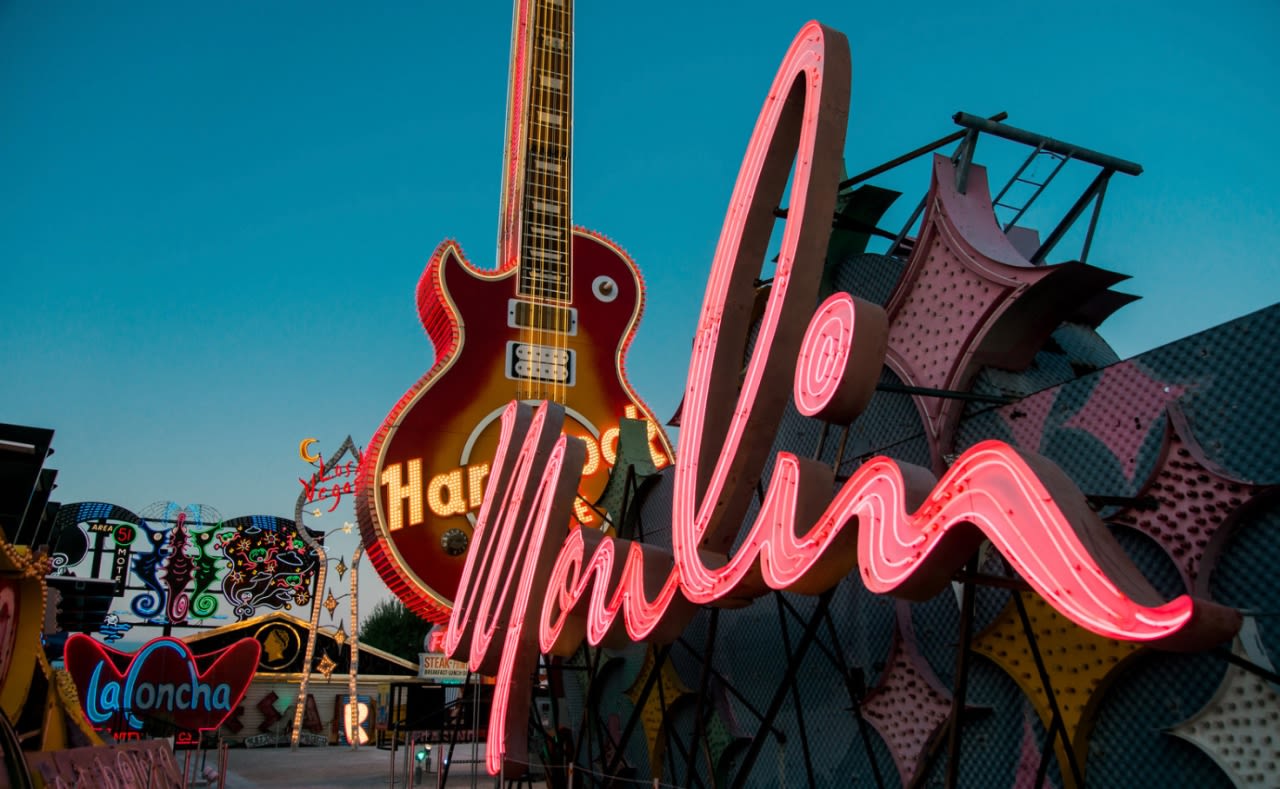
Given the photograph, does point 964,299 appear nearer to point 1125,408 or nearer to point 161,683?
point 1125,408

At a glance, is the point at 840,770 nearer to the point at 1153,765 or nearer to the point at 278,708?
the point at 1153,765

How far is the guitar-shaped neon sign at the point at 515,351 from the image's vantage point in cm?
1809

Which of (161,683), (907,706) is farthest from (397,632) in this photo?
(907,706)

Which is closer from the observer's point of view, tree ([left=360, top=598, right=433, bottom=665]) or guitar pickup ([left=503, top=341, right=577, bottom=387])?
guitar pickup ([left=503, top=341, right=577, bottom=387])

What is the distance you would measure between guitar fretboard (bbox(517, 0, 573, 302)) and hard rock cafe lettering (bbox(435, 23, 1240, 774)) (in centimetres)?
831

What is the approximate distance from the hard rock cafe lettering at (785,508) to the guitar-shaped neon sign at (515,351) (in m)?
5.79

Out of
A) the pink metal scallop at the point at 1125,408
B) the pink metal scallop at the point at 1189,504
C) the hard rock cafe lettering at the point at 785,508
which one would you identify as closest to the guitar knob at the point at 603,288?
the hard rock cafe lettering at the point at 785,508

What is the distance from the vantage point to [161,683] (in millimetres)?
19594

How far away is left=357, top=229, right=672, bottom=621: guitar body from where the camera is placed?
1800cm

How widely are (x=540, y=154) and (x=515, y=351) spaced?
4184 mm

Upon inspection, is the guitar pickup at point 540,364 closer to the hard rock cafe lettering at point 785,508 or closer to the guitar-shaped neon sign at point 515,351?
the guitar-shaped neon sign at point 515,351

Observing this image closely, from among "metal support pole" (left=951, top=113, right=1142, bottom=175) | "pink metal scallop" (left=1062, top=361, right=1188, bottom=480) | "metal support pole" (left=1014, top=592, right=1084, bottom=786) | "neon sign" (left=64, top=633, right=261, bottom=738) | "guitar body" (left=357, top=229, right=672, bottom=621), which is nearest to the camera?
"metal support pole" (left=1014, top=592, right=1084, bottom=786)

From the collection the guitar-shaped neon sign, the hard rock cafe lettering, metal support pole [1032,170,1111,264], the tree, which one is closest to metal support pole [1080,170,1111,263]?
metal support pole [1032,170,1111,264]

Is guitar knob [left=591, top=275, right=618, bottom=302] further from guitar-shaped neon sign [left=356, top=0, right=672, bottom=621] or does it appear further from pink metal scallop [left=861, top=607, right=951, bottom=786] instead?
pink metal scallop [left=861, top=607, right=951, bottom=786]
